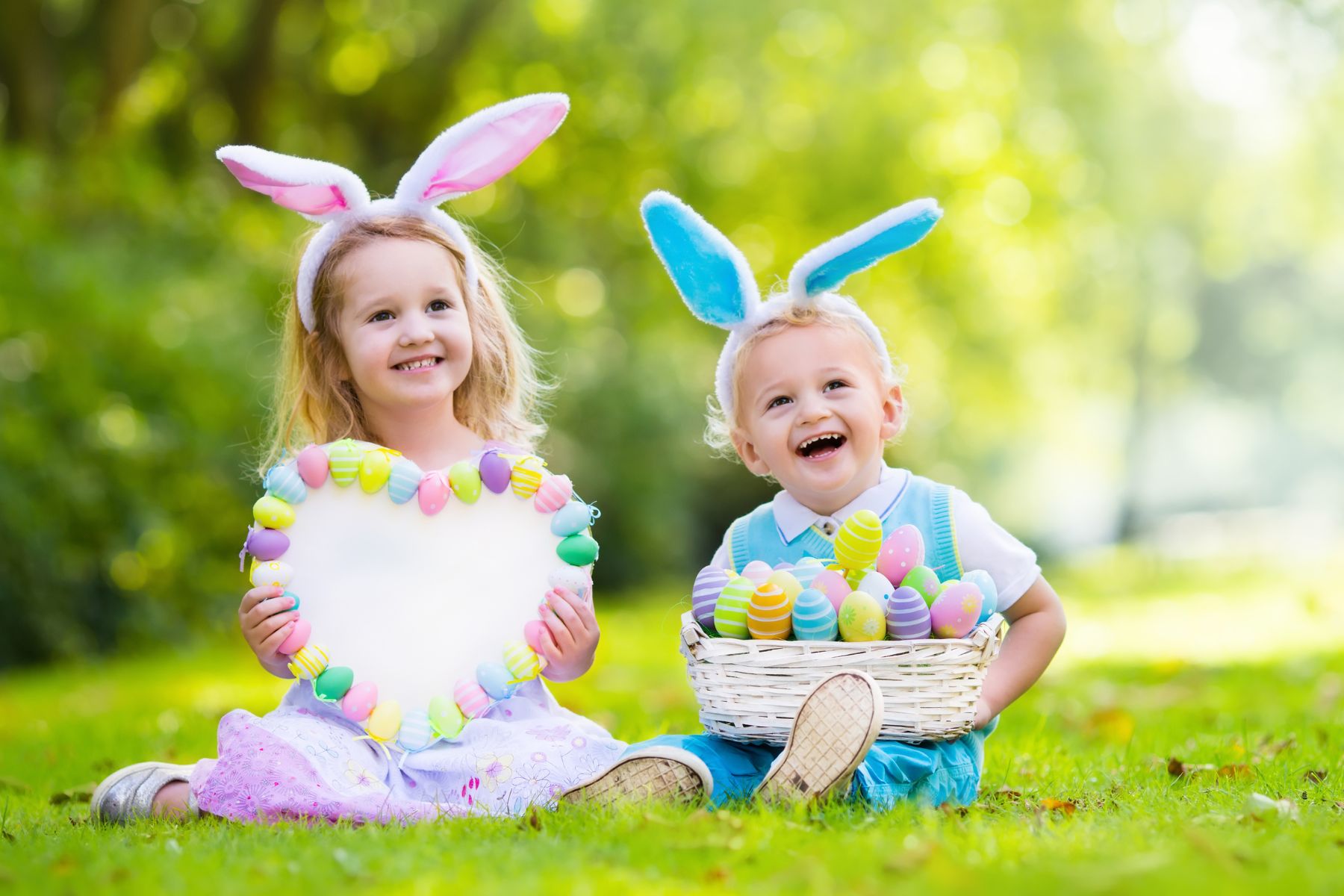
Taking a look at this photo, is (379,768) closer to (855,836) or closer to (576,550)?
(576,550)

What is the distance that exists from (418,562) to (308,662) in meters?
0.37

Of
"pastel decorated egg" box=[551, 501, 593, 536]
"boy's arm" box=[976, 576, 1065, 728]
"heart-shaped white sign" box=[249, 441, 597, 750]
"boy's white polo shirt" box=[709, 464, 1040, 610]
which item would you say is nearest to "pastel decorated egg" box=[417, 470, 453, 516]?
"heart-shaped white sign" box=[249, 441, 597, 750]

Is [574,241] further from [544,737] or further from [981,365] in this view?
[544,737]

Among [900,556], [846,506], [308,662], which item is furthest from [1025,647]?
[308,662]

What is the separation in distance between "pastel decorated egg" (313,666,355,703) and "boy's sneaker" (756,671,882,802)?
112cm

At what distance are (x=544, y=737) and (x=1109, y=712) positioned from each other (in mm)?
2346

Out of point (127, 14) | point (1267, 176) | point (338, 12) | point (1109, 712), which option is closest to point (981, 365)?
point (1267, 176)

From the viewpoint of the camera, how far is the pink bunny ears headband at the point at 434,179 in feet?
11.9

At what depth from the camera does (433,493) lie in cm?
346

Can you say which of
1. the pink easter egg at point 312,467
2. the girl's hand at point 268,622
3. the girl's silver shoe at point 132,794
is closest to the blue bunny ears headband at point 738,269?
the pink easter egg at point 312,467

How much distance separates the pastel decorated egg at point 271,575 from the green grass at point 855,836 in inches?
23.4

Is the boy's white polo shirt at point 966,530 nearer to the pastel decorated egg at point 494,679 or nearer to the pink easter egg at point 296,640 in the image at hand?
the pastel decorated egg at point 494,679

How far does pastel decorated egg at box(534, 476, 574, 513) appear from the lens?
351 centimetres

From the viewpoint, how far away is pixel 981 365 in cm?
1889
